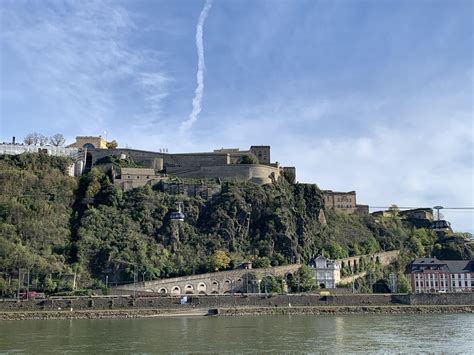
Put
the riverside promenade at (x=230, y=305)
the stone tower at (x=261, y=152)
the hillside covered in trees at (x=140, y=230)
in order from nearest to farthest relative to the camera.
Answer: the riverside promenade at (x=230, y=305), the hillside covered in trees at (x=140, y=230), the stone tower at (x=261, y=152)

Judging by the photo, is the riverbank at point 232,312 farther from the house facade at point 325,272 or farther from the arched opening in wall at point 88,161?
the arched opening in wall at point 88,161

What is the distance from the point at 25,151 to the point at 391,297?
65.3 m

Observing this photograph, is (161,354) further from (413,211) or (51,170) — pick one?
(413,211)

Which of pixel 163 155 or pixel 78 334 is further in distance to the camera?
pixel 163 155

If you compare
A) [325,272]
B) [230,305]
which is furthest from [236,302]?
[325,272]

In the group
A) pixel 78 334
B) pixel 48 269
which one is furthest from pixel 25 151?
pixel 78 334

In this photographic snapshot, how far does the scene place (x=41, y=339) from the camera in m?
42.7

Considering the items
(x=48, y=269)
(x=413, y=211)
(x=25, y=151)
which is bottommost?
(x=48, y=269)

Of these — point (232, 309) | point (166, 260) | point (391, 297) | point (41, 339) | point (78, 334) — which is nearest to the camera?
point (41, 339)

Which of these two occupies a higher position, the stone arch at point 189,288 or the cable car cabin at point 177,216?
the cable car cabin at point 177,216

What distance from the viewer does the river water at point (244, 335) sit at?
3762 centimetres

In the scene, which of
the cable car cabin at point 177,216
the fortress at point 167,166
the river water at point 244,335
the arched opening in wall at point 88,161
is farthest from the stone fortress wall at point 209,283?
the arched opening in wall at point 88,161

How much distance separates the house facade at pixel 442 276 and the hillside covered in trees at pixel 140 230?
430 inches

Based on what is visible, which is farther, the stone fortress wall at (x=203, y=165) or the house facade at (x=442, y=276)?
the stone fortress wall at (x=203, y=165)
